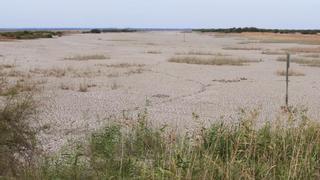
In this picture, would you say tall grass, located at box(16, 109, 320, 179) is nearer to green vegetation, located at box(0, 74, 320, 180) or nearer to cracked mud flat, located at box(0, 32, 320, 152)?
green vegetation, located at box(0, 74, 320, 180)

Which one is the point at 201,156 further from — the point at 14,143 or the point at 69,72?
the point at 69,72

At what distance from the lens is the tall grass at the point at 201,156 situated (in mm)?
5945

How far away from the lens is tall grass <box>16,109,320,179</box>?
19.5 feet

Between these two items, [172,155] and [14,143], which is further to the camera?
[14,143]

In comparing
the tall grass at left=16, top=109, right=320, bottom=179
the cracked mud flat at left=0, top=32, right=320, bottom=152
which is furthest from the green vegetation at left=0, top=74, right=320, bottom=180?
the cracked mud flat at left=0, top=32, right=320, bottom=152

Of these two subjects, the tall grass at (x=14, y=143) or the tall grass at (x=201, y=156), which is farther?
the tall grass at (x=14, y=143)

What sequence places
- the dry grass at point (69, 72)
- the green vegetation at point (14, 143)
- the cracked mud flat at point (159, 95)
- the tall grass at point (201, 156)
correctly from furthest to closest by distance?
the dry grass at point (69, 72) < the cracked mud flat at point (159, 95) < the green vegetation at point (14, 143) < the tall grass at point (201, 156)

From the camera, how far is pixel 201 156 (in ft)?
22.2

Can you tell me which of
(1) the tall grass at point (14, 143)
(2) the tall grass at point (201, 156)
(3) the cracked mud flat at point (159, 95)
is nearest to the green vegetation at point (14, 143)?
(1) the tall grass at point (14, 143)

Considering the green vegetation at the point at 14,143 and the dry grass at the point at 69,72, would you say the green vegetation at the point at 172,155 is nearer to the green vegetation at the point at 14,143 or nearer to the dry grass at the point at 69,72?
the green vegetation at the point at 14,143

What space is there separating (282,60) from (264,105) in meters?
20.0

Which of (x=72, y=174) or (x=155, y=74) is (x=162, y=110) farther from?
(x=155, y=74)

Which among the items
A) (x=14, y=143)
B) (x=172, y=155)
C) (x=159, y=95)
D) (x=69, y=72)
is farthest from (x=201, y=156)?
(x=69, y=72)

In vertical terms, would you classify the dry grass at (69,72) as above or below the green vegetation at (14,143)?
below
